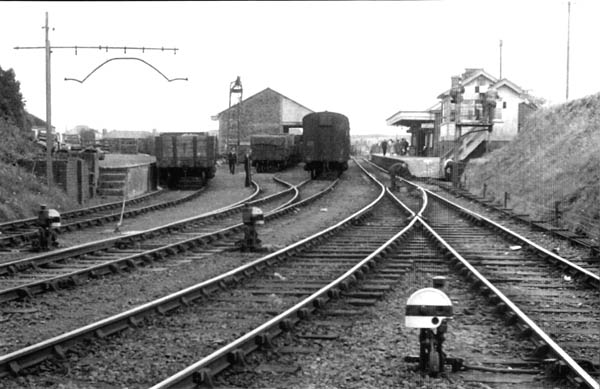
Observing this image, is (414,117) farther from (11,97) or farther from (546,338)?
(546,338)

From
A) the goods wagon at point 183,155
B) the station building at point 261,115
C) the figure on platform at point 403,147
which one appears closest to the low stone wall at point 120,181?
the goods wagon at point 183,155

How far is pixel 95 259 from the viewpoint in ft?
39.2

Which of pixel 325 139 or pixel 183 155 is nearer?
pixel 183 155

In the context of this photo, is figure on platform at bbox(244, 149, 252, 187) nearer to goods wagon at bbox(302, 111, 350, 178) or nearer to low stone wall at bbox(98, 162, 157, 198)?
low stone wall at bbox(98, 162, 157, 198)

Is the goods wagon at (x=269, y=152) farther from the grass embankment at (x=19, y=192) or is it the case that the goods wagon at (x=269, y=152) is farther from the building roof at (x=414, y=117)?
the building roof at (x=414, y=117)

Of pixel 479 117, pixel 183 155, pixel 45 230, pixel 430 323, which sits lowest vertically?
pixel 45 230

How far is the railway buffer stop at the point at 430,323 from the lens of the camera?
5832 millimetres

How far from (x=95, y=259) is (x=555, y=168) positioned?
53.3 feet

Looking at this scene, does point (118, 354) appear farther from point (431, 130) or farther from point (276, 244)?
point (431, 130)

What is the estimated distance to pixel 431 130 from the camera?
62.8 m

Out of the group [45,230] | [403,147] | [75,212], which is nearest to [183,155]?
[75,212]

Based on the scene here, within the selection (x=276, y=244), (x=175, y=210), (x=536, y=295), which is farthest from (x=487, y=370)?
(x=175, y=210)

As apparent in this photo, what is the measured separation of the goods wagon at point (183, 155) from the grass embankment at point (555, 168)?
11.2 metres

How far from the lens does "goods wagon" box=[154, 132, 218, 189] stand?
3228 cm
